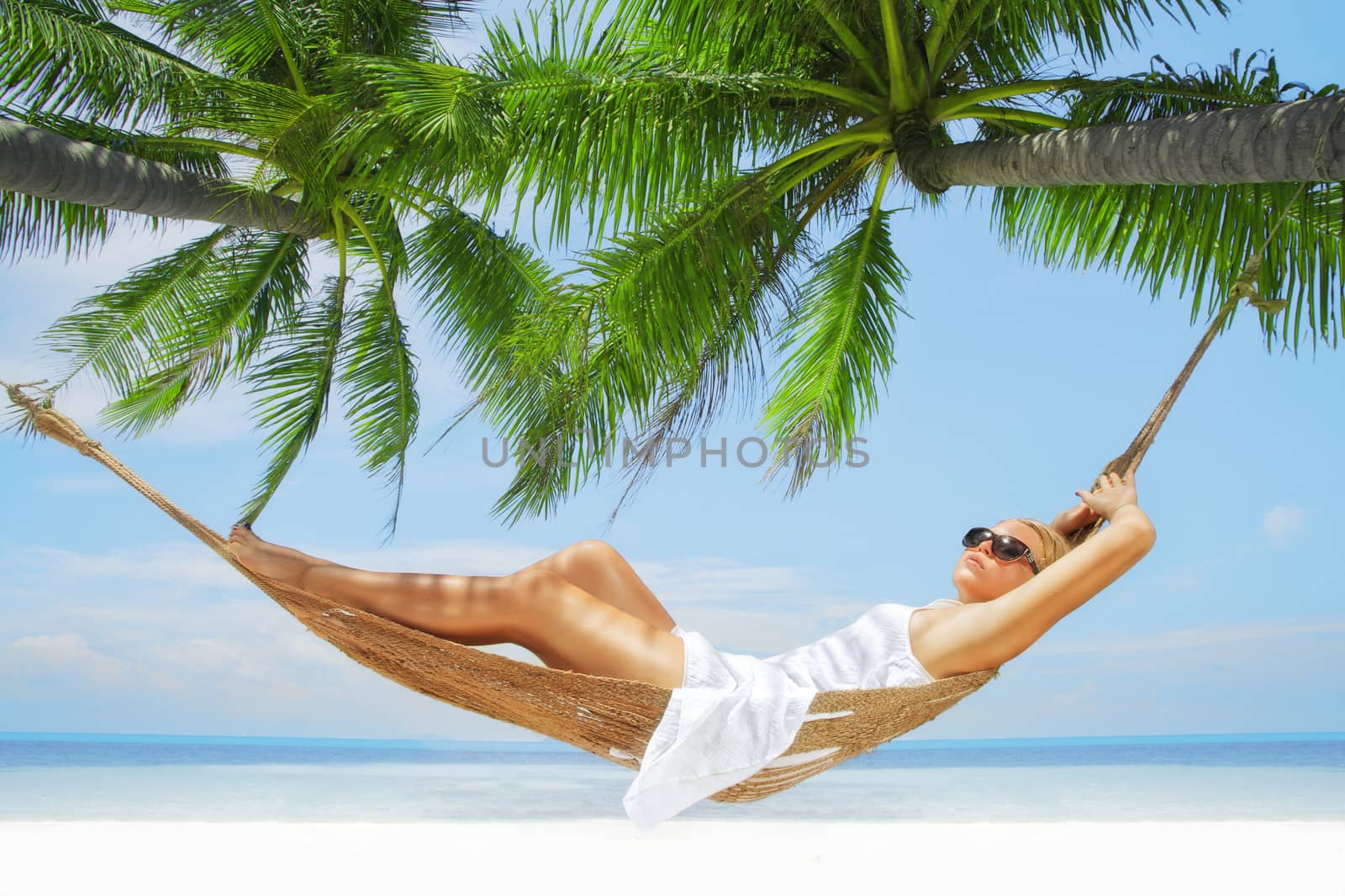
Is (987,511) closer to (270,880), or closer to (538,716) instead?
(270,880)

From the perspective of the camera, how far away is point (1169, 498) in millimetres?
18875

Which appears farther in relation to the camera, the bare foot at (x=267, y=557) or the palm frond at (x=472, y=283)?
the palm frond at (x=472, y=283)

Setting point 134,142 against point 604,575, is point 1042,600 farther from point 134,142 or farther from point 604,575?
point 134,142

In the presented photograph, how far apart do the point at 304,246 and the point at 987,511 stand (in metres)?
15.7

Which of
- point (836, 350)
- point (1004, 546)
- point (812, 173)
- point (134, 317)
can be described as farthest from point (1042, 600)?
point (134, 317)

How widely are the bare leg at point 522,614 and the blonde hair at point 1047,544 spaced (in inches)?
30.7

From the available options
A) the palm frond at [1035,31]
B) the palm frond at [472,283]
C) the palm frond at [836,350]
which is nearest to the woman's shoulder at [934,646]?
the palm frond at [836,350]

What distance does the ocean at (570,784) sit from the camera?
9.63 meters

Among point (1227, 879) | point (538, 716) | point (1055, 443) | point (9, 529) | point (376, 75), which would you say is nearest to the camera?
point (538, 716)

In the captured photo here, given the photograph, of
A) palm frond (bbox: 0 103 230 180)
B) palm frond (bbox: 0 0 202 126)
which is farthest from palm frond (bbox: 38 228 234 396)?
palm frond (bbox: 0 0 202 126)

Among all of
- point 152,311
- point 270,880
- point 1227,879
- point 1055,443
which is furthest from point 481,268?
point 1055,443

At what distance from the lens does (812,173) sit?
385 centimetres

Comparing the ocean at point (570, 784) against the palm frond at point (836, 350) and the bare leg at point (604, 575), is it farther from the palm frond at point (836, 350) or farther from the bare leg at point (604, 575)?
the bare leg at point (604, 575)

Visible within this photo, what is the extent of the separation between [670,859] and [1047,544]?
519cm
